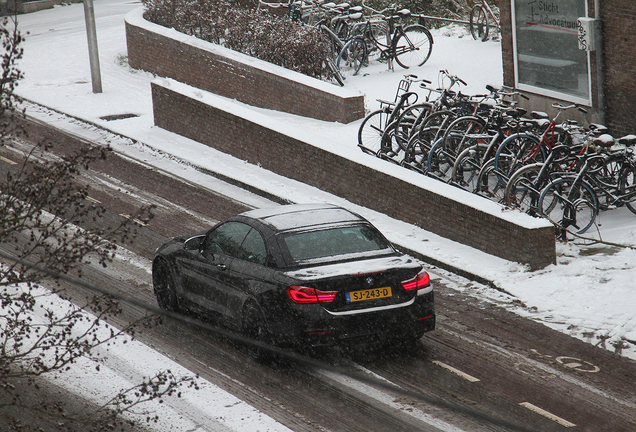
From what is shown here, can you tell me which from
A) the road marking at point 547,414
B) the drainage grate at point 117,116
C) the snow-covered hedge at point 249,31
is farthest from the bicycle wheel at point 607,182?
the drainage grate at point 117,116

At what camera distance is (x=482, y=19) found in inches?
883

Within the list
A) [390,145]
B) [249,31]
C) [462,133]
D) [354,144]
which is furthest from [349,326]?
[249,31]

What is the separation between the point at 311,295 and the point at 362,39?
14012 millimetres

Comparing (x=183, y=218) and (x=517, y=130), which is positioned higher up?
(x=517, y=130)

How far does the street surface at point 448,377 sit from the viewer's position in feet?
22.6

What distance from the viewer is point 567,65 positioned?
1509 centimetres

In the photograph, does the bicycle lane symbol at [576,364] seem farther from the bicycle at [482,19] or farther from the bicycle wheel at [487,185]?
the bicycle at [482,19]

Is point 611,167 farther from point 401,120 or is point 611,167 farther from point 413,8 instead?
point 413,8

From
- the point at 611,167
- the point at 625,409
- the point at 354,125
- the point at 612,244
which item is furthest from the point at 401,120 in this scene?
the point at 625,409

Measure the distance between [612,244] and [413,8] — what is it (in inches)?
658

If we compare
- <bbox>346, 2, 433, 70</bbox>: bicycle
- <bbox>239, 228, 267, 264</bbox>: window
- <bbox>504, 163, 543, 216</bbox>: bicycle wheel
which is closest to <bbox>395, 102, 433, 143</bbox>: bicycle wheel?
<bbox>504, 163, 543, 216</bbox>: bicycle wheel

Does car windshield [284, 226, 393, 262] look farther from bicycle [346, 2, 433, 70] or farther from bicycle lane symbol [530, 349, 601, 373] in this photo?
bicycle [346, 2, 433, 70]

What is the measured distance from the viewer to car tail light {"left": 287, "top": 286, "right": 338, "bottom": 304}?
7.52 meters

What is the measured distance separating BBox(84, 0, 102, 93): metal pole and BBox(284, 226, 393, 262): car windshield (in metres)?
14.2
